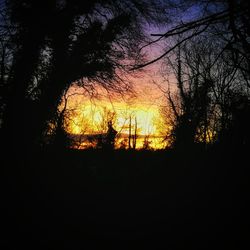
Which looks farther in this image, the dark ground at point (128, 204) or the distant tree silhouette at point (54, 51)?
the distant tree silhouette at point (54, 51)

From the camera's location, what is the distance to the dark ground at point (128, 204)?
427cm

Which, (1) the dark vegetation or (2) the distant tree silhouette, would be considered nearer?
(1) the dark vegetation

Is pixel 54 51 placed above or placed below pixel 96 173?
above

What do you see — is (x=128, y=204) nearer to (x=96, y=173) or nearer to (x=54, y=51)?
(x=96, y=173)

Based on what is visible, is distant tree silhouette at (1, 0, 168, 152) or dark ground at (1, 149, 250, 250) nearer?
dark ground at (1, 149, 250, 250)

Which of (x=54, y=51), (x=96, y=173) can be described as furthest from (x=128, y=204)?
(x=54, y=51)

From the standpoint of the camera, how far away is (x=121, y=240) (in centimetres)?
434

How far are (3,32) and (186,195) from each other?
7.19m

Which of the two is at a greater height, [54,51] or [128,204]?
[54,51]

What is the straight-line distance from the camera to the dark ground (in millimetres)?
4273

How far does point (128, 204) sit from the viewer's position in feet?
19.1

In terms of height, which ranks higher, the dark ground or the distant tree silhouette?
the distant tree silhouette

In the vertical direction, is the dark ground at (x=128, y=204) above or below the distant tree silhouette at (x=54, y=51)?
below

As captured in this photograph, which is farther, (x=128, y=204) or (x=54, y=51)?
(x=54, y=51)
